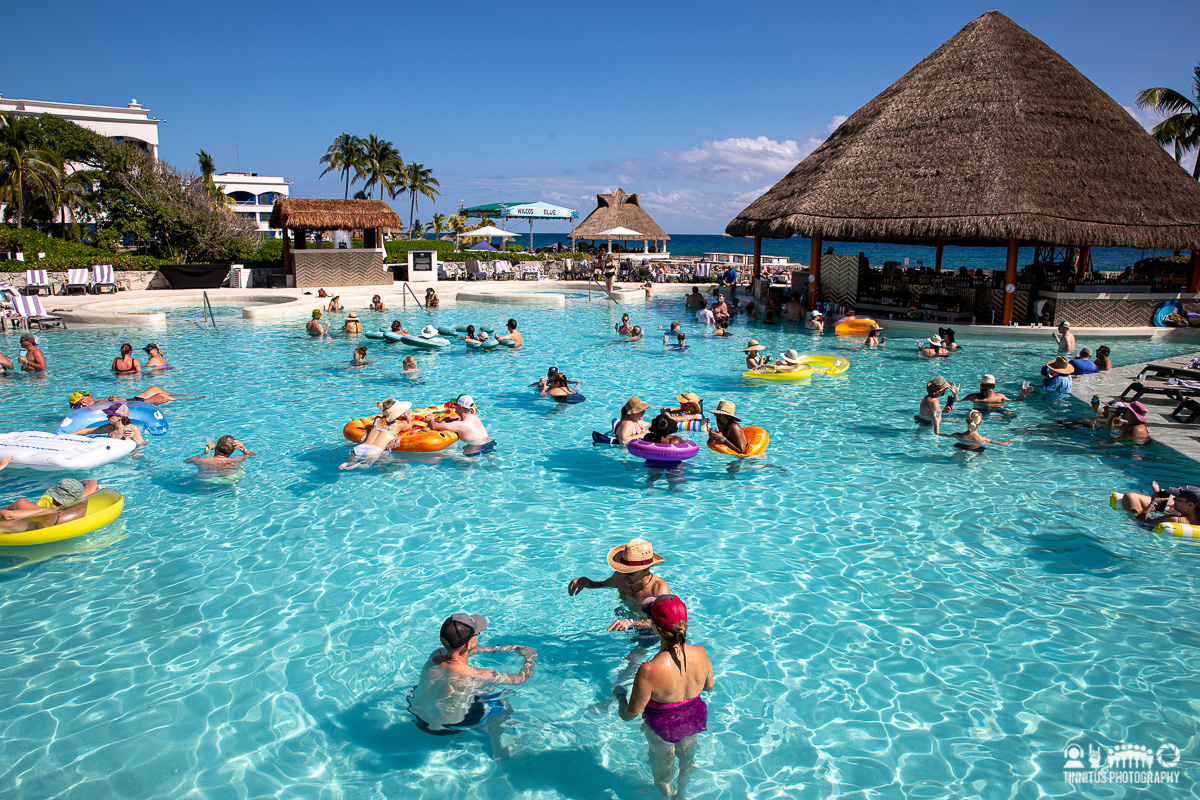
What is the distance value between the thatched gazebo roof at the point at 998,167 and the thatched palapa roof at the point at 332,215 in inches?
595

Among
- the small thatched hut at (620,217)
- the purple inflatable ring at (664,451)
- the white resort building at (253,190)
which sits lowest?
the purple inflatable ring at (664,451)

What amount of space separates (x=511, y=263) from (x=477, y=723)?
98.2 feet

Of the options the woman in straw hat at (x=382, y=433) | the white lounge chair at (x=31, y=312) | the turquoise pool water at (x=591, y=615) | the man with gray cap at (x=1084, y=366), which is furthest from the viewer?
the white lounge chair at (x=31, y=312)

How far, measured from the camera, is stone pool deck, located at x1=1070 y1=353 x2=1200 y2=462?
30.2 feet

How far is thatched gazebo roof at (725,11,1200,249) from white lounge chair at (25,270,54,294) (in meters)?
23.5

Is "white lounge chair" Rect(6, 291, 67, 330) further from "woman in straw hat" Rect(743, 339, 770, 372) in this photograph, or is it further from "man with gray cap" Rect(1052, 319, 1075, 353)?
"man with gray cap" Rect(1052, 319, 1075, 353)

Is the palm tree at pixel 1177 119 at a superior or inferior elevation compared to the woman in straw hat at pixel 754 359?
superior

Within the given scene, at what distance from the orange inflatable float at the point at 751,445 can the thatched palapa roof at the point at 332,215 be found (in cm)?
2210

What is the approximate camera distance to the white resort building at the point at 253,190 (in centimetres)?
7250

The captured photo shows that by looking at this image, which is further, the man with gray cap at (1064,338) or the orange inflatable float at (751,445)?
the man with gray cap at (1064,338)

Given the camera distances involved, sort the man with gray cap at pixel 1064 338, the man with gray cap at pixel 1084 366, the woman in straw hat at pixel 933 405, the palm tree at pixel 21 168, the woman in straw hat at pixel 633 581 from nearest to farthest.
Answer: the woman in straw hat at pixel 633 581
the woman in straw hat at pixel 933 405
the man with gray cap at pixel 1084 366
the man with gray cap at pixel 1064 338
the palm tree at pixel 21 168

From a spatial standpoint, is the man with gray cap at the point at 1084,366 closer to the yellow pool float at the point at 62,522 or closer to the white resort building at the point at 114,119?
the yellow pool float at the point at 62,522

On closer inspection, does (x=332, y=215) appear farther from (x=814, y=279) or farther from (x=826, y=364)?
(x=826, y=364)

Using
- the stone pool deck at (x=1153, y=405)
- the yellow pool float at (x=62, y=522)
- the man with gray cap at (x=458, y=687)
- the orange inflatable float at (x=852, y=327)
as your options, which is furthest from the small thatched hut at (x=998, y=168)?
the yellow pool float at (x=62, y=522)
